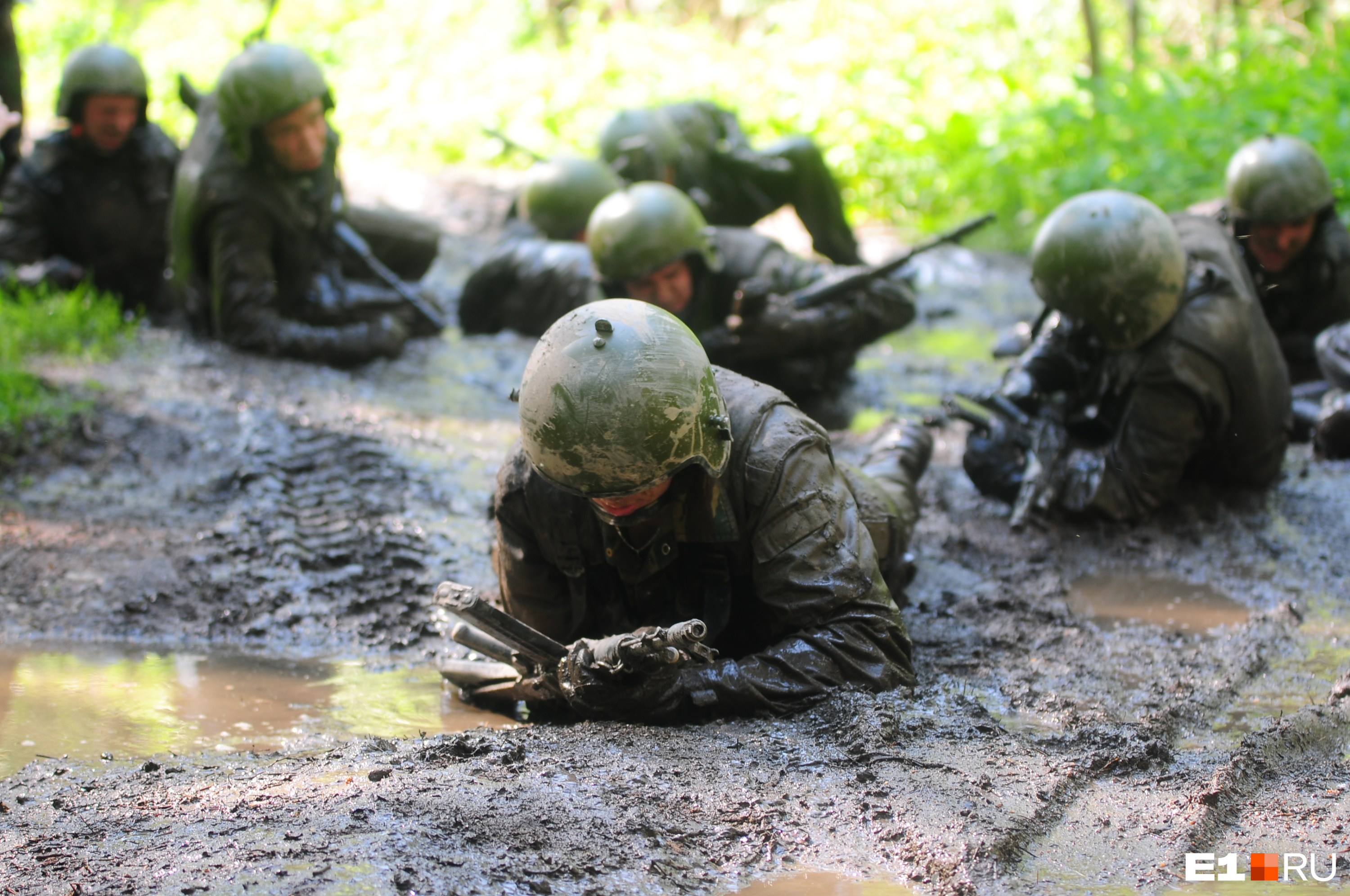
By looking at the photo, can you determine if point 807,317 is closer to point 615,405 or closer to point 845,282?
point 845,282

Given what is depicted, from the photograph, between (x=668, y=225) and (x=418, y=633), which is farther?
(x=668, y=225)

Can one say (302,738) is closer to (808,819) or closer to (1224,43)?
(808,819)

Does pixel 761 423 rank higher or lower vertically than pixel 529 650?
higher

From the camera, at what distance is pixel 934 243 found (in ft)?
18.2

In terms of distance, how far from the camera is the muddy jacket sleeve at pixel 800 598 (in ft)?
10.2

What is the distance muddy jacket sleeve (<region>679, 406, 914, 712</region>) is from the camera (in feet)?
10.2

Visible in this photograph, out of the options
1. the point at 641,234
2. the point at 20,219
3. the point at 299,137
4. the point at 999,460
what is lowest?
the point at 999,460

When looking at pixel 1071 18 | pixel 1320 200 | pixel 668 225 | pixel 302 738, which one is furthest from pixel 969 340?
pixel 1071 18

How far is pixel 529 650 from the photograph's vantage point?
3.12 meters

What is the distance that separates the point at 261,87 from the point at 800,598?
437cm

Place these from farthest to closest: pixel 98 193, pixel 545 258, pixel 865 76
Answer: pixel 865 76 → pixel 98 193 → pixel 545 258

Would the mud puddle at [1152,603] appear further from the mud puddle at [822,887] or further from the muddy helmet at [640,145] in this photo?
the muddy helmet at [640,145]

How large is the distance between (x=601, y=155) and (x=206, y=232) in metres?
2.28

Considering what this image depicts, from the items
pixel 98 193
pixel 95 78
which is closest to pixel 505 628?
pixel 95 78
